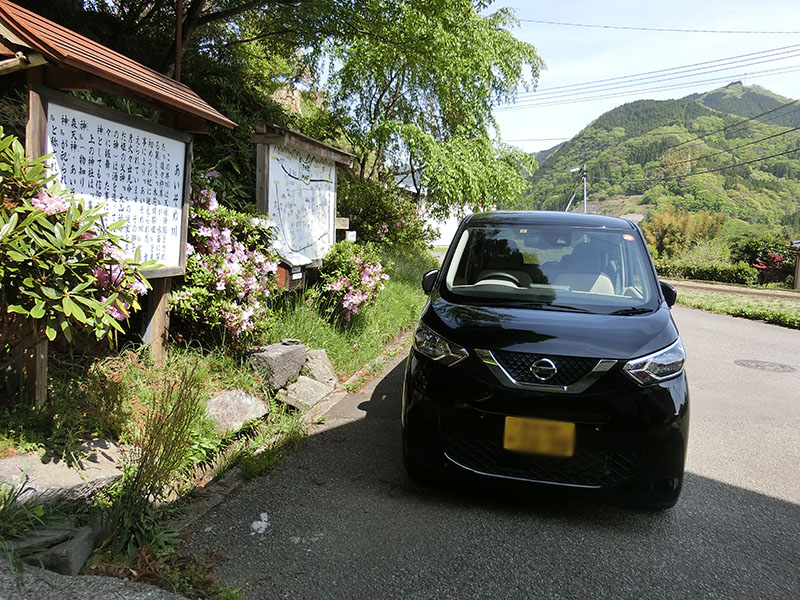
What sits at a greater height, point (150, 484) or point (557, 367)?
point (557, 367)

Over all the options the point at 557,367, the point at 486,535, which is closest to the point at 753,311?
the point at 557,367

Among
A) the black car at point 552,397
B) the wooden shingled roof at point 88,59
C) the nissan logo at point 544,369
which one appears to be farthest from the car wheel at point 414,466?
the wooden shingled roof at point 88,59

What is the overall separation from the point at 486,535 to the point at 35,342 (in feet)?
8.70

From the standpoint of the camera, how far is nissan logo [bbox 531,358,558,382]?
9.86ft

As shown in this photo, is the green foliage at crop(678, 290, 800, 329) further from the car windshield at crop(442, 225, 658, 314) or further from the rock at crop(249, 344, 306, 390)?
the rock at crop(249, 344, 306, 390)

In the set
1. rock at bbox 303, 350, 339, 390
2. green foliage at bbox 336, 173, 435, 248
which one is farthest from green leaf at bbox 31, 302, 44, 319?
green foliage at bbox 336, 173, 435, 248

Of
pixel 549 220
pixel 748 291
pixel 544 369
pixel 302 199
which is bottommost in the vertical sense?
pixel 748 291

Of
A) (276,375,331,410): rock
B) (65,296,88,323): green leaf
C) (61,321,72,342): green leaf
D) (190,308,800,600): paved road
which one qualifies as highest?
(65,296,88,323): green leaf

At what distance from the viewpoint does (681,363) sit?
3209 mm

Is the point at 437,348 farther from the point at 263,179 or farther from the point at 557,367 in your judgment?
the point at 263,179

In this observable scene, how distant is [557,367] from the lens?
302 centimetres

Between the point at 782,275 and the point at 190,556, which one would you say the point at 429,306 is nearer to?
the point at 190,556

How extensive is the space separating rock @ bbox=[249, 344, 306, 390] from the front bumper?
6.54 ft

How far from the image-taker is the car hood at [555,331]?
308 centimetres
